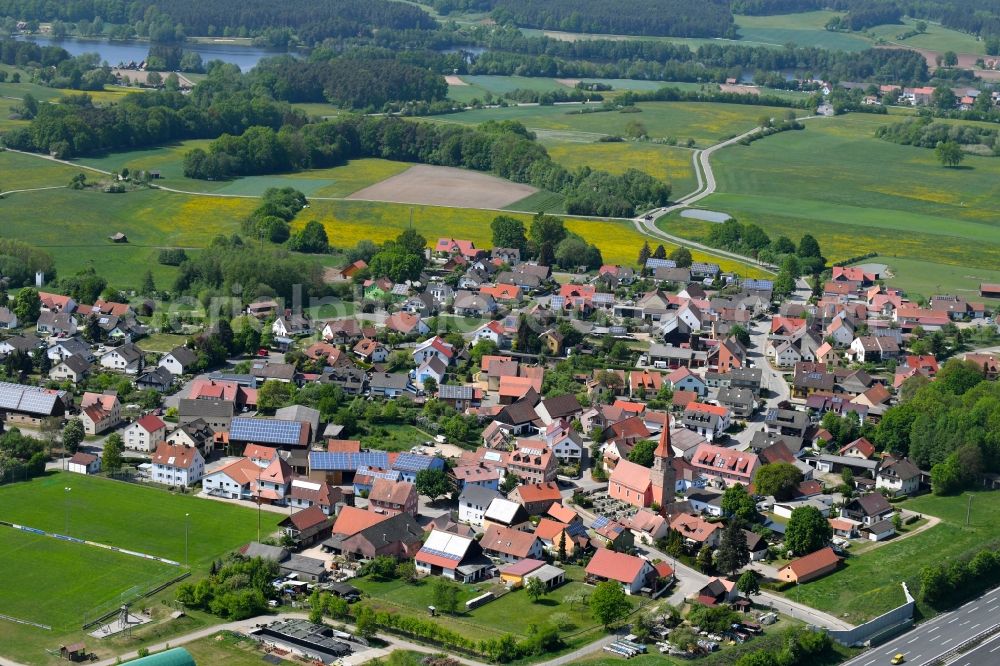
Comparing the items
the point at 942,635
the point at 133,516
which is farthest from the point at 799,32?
the point at 942,635

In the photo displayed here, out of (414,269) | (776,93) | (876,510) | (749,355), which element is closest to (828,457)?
(876,510)

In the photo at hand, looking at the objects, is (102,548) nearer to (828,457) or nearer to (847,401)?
(828,457)

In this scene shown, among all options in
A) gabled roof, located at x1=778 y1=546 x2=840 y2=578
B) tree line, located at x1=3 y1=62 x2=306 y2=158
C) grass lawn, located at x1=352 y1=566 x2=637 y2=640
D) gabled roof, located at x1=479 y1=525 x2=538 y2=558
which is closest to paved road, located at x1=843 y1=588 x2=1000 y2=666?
gabled roof, located at x1=778 y1=546 x2=840 y2=578

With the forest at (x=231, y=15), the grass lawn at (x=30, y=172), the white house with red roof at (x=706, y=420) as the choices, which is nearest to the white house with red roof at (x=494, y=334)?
the white house with red roof at (x=706, y=420)

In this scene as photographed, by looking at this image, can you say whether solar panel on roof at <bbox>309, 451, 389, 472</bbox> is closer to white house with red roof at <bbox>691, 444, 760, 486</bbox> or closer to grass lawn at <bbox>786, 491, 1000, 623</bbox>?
white house with red roof at <bbox>691, 444, 760, 486</bbox>

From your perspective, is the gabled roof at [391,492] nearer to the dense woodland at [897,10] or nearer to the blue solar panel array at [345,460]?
the blue solar panel array at [345,460]

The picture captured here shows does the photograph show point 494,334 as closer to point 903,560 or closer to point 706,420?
point 706,420
